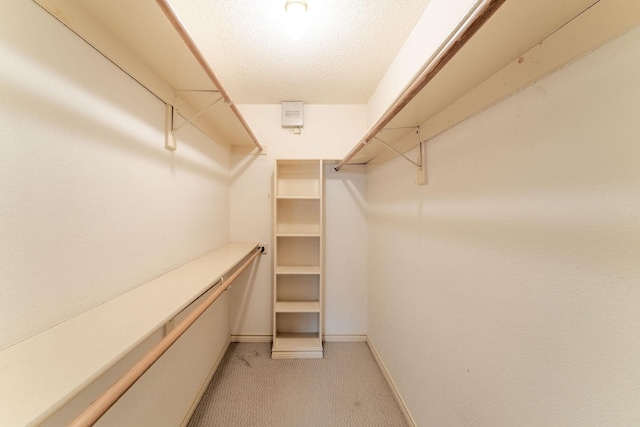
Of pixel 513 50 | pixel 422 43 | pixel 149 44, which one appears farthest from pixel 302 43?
pixel 513 50

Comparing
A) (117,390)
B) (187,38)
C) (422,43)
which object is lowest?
(117,390)

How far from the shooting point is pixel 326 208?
238 centimetres

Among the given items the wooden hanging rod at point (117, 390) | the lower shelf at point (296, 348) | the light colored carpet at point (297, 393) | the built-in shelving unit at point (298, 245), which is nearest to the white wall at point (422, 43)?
the built-in shelving unit at point (298, 245)

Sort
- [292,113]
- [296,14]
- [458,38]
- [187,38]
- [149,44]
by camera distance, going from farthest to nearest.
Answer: [292,113] → [296,14] → [149,44] → [187,38] → [458,38]

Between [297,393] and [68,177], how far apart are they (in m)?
1.85

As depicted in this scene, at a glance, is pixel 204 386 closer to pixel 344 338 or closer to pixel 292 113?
pixel 344 338

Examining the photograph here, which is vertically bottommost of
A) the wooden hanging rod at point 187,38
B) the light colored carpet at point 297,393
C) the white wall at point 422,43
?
the light colored carpet at point 297,393

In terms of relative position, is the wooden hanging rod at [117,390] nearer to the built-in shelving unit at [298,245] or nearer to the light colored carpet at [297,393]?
the light colored carpet at [297,393]

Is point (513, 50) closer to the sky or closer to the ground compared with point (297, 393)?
closer to the sky

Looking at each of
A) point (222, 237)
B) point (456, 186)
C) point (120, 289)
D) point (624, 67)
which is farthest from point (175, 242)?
point (624, 67)

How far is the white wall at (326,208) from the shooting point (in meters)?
2.32

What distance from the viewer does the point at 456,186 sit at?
0.99m

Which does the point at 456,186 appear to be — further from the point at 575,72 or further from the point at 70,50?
A: the point at 70,50

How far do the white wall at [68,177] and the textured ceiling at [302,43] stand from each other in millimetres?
693
